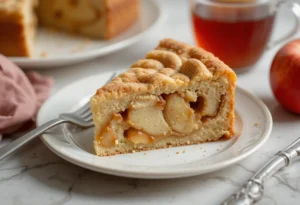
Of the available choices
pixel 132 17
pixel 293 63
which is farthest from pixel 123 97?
pixel 132 17

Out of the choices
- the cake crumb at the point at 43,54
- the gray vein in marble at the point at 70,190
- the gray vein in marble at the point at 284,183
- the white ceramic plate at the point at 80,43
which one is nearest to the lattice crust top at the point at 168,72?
the gray vein in marble at the point at 70,190

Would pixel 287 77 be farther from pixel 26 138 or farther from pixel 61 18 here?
pixel 61 18

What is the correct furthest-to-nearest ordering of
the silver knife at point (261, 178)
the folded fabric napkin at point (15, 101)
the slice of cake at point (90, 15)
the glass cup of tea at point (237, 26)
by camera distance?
the slice of cake at point (90, 15) < the glass cup of tea at point (237, 26) < the folded fabric napkin at point (15, 101) < the silver knife at point (261, 178)

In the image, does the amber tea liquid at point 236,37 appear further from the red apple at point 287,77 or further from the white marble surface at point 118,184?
the white marble surface at point 118,184

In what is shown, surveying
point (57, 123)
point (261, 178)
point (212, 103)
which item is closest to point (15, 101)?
point (57, 123)

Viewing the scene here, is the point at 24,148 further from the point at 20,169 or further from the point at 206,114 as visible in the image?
the point at 206,114
